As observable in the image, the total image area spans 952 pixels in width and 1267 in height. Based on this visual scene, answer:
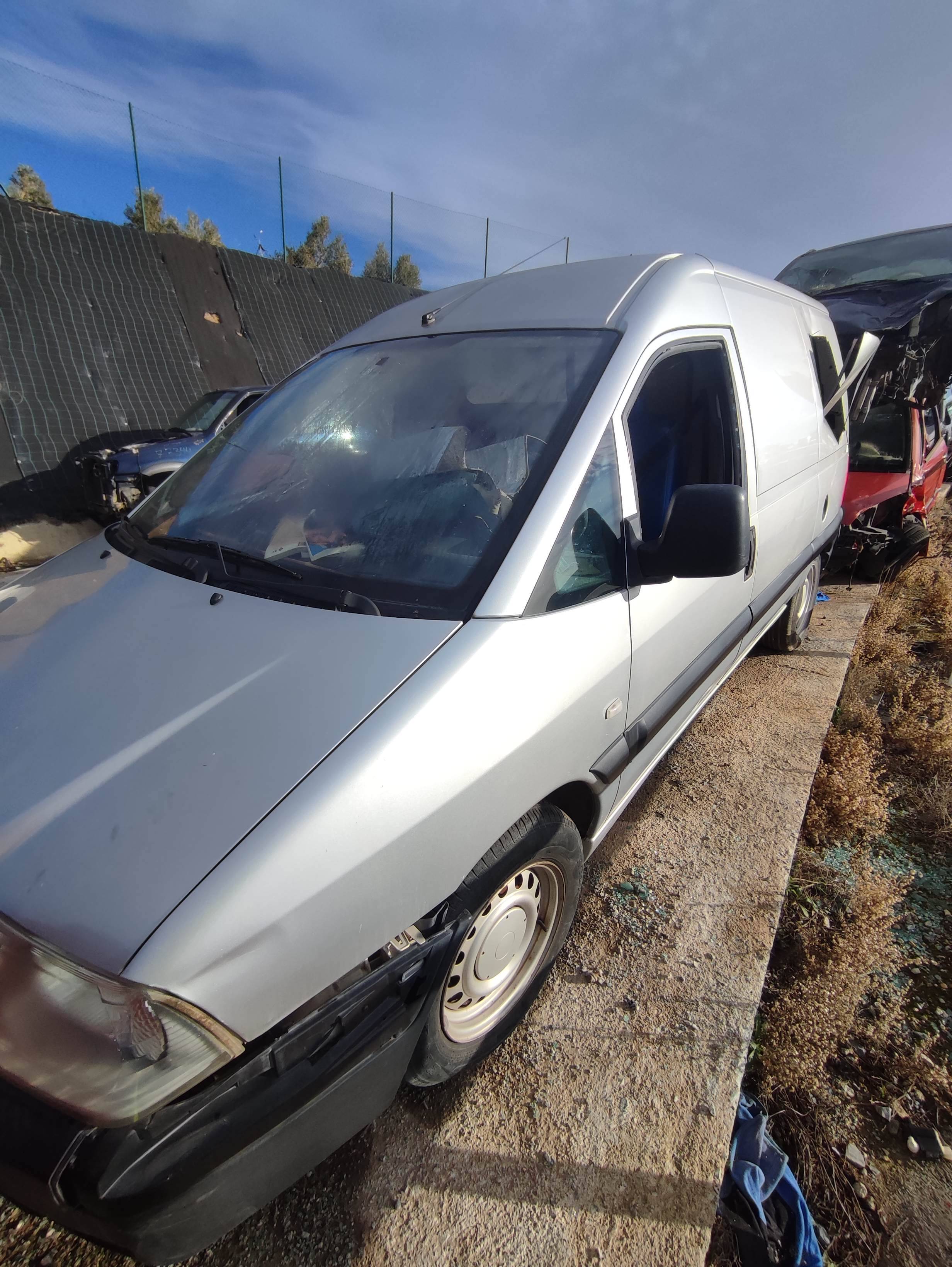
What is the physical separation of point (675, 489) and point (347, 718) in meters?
1.71

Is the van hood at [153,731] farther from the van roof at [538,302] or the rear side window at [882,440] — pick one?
the rear side window at [882,440]

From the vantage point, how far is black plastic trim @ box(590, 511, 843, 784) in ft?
6.39

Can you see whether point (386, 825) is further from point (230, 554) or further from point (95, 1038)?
point (230, 554)

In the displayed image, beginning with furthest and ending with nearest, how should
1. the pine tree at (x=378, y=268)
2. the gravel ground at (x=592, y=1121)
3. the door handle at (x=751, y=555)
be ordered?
the pine tree at (x=378, y=268) < the door handle at (x=751, y=555) < the gravel ground at (x=592, y=1121)

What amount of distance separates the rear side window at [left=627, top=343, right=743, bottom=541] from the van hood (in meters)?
1.28

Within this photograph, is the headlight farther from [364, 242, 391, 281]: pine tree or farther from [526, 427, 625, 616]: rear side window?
[364, 242, 391, 281]: pine tree

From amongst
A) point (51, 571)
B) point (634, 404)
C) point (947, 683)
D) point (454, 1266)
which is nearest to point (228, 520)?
point (51, 571)

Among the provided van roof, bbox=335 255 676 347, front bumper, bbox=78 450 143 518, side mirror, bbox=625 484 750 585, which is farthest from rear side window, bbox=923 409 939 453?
front bumper, bbox=78 450 143 518

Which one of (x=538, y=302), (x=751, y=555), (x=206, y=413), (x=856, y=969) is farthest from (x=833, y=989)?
(x=206, y=413)

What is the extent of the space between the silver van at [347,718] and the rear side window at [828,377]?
1283 millimetres

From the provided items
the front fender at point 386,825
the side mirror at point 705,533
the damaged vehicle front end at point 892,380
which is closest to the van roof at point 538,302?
the side mirror at point 705,533

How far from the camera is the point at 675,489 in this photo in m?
2.53

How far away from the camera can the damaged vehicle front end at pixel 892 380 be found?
18.5 ft

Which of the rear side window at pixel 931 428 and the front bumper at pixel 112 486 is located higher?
the rear side window at pixel 931 428
